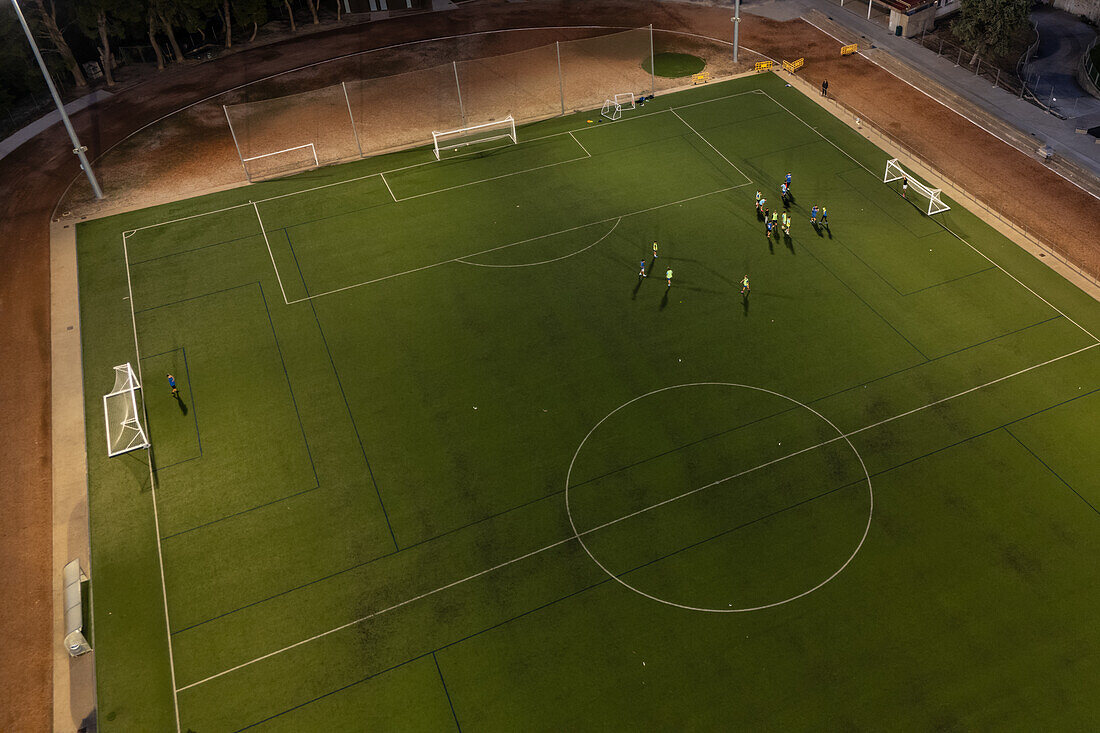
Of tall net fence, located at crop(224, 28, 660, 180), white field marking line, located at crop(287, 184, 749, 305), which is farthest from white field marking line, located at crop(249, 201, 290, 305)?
tall net fence, located at crop(224, 28, 660, 180)

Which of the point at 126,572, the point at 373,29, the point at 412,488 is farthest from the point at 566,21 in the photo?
the point at 126,572

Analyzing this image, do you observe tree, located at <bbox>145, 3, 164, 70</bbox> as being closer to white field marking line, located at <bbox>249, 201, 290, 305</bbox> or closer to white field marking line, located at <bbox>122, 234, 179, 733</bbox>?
white field marking line, located at <bbox>249, 201, 290, 305</bbox>

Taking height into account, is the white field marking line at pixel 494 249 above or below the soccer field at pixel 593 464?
above

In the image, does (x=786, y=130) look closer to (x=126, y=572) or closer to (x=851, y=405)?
(x=851, y=405)

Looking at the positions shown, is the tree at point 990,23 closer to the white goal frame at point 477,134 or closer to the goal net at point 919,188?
the goal net at point 919,188

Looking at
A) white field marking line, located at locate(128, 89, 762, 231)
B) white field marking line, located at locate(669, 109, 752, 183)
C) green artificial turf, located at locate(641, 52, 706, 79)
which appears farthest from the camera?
green artificial turf, located at locate(641, 52, 706, 79)

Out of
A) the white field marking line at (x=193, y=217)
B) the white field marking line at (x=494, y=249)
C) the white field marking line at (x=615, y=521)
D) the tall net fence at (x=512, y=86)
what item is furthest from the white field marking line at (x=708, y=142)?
the white field marking line at (x=193, y=217)
